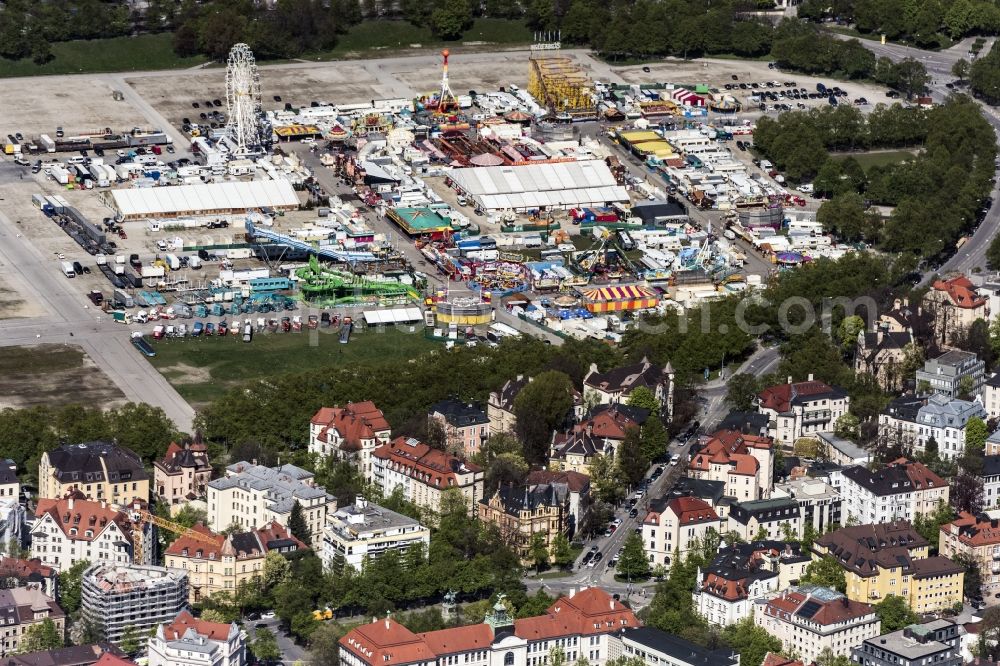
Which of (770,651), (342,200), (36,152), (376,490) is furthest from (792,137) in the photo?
(770,651)

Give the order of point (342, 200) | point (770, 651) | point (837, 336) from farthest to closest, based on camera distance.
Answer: point (342, 200) < point (837, 336) < point (770, 651)

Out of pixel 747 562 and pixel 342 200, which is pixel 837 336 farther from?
pixel 342 200

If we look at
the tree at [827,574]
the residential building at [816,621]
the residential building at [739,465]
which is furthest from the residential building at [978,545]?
the residential building at [739,465]

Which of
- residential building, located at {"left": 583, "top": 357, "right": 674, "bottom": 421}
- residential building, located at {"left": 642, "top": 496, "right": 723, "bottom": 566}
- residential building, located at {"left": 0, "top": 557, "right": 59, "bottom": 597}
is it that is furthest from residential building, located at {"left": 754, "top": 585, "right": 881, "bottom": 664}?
residential building, located at {"left": 0, "top": 557, "right": 59, "bottom": 597}

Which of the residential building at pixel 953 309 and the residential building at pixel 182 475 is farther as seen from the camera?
the residential building at pixel 953 309

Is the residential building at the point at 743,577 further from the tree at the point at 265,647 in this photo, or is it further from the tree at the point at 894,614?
the tree at the point at 265,647

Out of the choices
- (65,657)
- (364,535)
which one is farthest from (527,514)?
(65,657)
